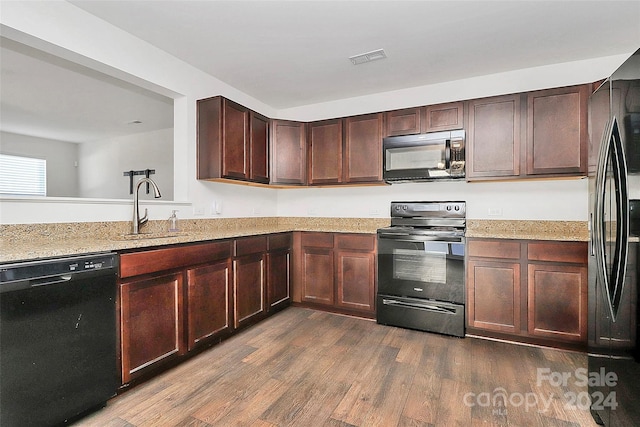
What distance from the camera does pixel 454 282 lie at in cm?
285

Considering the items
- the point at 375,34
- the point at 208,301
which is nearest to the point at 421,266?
the point at 208,301

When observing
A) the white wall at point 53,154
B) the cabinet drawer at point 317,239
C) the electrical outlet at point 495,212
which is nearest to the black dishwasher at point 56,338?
the cabinet drawer at point 317,239

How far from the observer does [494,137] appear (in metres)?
2.94

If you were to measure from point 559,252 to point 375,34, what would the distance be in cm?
228

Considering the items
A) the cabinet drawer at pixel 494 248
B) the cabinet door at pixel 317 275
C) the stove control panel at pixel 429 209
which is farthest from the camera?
the cabinet door at pixel 317 275

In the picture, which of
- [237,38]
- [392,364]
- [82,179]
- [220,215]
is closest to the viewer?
[392,364]

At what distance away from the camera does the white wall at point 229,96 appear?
2.02m

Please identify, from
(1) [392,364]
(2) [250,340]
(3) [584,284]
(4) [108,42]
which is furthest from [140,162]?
(3) [584,284]

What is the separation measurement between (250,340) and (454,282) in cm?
189

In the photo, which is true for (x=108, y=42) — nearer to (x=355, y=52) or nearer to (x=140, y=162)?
(x=355, y=52)

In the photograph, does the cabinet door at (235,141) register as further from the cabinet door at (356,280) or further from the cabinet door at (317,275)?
the cabinet door at (356,280)

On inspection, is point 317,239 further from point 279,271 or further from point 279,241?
point 279,271

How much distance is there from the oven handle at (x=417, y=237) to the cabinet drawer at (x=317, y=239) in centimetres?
57

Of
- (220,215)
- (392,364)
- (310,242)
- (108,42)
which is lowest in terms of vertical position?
(392,364)
